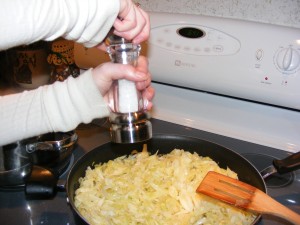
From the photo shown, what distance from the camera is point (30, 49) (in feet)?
4.32

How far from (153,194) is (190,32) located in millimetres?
484

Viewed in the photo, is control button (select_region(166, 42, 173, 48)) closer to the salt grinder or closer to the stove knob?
the stove knob

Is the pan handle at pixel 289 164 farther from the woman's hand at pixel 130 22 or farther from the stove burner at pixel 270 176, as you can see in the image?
the woman's hand at pixel 130 22

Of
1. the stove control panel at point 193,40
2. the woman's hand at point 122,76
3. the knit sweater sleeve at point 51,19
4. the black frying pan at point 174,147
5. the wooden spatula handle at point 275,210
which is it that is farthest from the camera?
the stove control panel at point 193,40

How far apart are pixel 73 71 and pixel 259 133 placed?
707 mm

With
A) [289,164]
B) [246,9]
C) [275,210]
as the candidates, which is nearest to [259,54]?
[246,9]

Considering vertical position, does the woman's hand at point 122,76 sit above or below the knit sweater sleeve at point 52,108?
above

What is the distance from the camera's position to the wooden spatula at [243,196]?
2.26 feet

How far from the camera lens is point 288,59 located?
879mm

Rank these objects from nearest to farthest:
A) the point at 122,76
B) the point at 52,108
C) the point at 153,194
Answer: the point at 122,76
the point at 52,108
the point at 153,194

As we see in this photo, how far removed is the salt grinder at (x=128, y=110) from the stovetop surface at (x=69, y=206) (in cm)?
20

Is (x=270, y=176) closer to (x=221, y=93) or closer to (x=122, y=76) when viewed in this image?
(x=221, y=93)

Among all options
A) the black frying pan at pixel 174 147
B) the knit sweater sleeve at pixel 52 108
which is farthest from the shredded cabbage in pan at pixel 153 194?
the knit sweater sleeve at pixel 52 108

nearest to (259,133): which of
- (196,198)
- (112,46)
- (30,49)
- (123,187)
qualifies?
(196,198)
